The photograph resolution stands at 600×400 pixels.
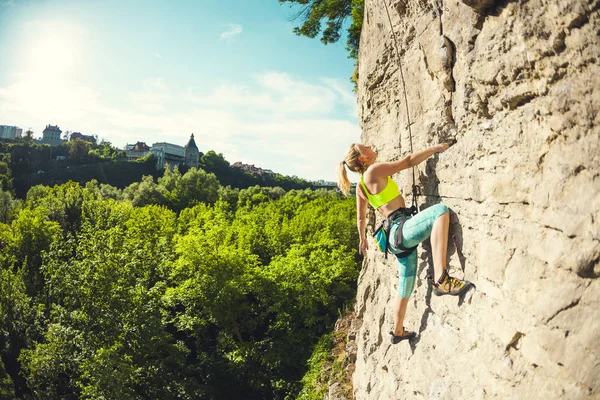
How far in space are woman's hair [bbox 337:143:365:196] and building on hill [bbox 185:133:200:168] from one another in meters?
114

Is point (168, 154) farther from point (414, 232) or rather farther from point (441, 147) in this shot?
point (414, 232)

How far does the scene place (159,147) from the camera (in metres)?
118

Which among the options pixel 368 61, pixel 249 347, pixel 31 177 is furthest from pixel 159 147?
pixel 368 61

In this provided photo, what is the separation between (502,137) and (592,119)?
931mm

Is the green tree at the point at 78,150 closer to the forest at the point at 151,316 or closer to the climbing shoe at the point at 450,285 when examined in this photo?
the forest at the point at 151,316

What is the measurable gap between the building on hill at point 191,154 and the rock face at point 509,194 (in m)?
115

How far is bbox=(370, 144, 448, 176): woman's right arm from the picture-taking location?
13.7 feet

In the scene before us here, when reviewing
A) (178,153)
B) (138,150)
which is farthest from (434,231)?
(178,153)

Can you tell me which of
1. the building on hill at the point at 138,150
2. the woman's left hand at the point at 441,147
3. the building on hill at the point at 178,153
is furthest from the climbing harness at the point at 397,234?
the building on hill at the point at 138,150

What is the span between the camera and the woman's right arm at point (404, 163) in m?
4.17

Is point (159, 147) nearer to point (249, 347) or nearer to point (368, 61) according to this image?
point (249, 347)

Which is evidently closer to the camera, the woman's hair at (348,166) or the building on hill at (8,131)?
the woman's hair at (348,166)

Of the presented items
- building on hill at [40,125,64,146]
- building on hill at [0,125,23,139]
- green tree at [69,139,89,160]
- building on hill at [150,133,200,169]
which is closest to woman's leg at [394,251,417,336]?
green tree at [69,139,89,160]

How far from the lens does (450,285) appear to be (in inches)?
150
